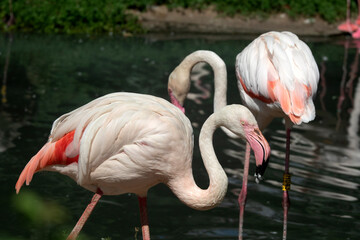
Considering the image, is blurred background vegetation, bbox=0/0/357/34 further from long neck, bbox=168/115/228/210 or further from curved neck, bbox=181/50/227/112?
long neck, bbox=168/115/228/210

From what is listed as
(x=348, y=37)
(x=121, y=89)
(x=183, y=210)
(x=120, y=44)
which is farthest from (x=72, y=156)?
(x=348, y=37)

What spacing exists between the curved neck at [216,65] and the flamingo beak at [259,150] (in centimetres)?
126

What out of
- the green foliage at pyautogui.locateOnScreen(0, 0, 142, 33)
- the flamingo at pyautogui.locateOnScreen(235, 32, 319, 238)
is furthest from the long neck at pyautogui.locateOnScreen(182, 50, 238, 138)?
the green foliage at pyautogui.locateOnScreen(0, 0, 142, 33)

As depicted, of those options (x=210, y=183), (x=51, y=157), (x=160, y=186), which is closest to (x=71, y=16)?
(x=160, y=186)

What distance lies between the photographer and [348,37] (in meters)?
13.2

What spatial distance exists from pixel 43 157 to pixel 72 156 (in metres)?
0.15

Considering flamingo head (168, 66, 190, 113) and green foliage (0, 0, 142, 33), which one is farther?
green foliage (0, 0, 142, 33)

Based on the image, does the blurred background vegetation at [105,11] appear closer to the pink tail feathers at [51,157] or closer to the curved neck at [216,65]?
the curved neck at [216,65]

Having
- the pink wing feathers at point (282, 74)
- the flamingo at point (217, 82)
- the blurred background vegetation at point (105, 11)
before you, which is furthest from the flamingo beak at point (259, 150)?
the blurred background vegetation at point (105, 11)

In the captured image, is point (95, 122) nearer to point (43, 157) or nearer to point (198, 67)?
point (43, 157)

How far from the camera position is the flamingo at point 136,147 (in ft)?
10.2

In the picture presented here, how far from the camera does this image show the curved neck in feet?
13.6

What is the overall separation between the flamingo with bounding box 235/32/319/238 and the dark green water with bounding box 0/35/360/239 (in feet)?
1.72

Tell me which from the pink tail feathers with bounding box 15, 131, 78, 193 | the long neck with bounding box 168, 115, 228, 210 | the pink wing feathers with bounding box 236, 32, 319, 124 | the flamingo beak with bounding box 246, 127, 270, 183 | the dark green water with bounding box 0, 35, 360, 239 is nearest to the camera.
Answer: the flamingo beak with bounding box 246, 127, 270, 183
